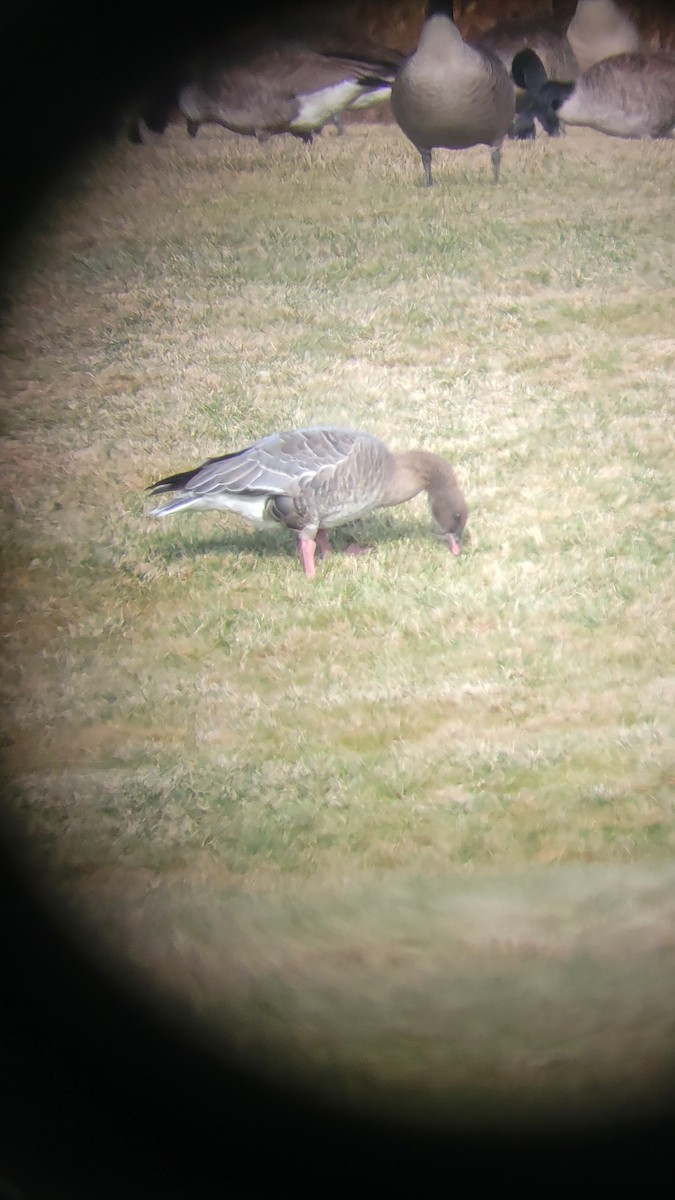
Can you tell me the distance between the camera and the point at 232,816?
1897 mm

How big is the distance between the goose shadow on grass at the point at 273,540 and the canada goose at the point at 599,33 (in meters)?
0.85

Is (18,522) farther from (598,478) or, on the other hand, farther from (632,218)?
(632,218)

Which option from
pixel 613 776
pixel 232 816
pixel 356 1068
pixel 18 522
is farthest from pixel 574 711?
pixel 18 522

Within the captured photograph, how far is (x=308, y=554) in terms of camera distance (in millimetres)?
1981

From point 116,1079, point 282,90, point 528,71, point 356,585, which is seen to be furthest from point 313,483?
point 116,1079

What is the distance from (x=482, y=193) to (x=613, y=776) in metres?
1.05

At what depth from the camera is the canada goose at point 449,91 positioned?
198cm

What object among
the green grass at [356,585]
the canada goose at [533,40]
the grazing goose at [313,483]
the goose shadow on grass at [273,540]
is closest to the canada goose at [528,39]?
the canada goose at [533,40]

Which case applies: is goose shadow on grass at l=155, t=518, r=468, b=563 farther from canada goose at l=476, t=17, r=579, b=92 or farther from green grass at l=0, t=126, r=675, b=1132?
canada goose at l=476, t=17, r=579, b=92

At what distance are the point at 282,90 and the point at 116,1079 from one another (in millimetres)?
1806

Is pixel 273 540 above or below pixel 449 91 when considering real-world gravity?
below

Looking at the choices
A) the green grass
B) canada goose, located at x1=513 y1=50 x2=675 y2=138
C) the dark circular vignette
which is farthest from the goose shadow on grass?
canada goose, located at x1=513 y1=50 x2=675 y2=138

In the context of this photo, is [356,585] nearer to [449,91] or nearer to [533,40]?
[449,91]

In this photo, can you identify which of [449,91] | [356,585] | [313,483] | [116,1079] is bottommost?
[116,1079]
